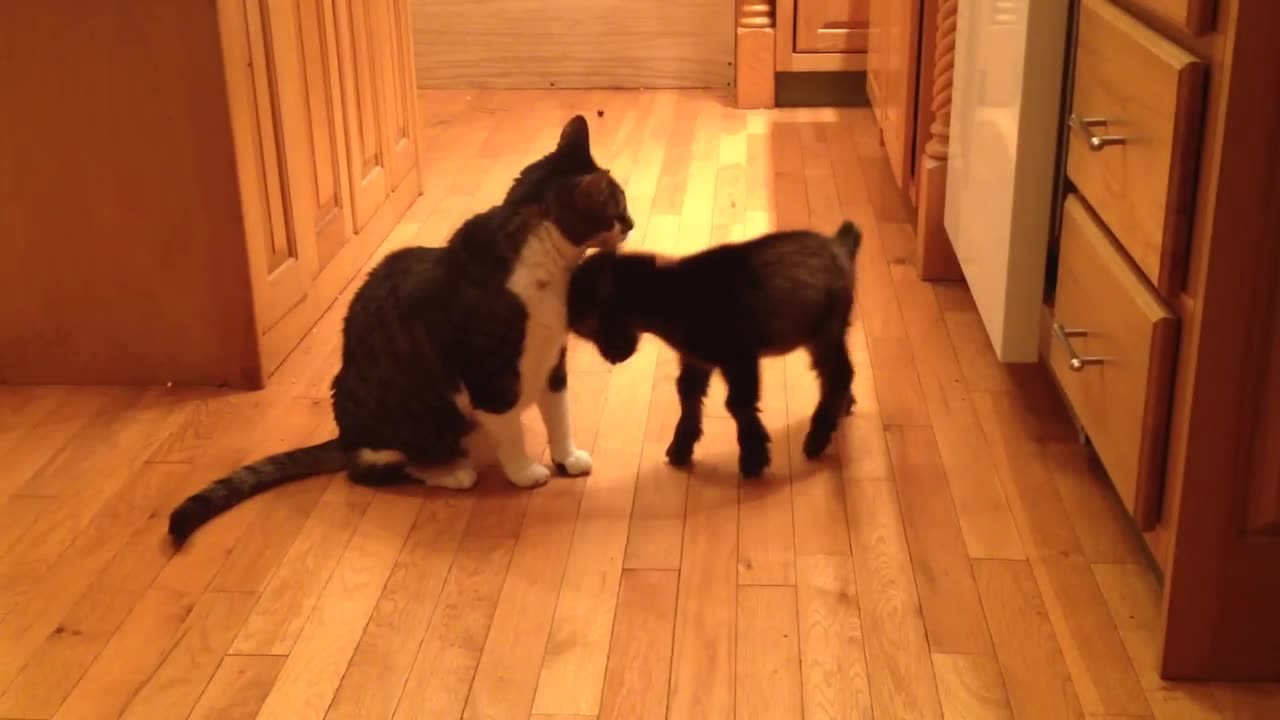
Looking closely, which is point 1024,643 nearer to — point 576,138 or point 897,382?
point 897,382

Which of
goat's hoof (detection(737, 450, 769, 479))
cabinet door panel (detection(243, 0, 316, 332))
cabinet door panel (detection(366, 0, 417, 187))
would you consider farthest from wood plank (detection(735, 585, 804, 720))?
cabinet door panel (detection(366, 0, 417, 187))

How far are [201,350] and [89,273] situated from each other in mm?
221

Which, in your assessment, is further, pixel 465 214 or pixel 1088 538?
pixel 465 214

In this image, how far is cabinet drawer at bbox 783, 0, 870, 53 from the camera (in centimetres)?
386

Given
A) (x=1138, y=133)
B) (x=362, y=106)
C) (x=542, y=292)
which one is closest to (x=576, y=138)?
(x=542, y=292)

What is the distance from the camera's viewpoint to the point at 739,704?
4.85 feet

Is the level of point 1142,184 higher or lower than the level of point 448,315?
higher

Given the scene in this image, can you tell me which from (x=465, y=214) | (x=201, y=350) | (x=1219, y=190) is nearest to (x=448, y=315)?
(x=201, y=350)

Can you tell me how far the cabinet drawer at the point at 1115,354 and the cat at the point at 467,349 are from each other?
62cm

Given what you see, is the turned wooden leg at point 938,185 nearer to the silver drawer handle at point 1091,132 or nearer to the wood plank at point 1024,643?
the silver drawer handle at point 1091,132

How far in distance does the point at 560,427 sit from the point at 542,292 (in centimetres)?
25

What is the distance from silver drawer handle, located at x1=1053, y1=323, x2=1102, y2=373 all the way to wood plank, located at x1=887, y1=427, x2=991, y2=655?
27cm

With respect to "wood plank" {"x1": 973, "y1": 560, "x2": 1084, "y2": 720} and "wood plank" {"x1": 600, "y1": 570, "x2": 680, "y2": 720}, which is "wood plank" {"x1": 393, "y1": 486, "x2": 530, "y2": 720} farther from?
"wood plank" {"x1": 973, "y1": 560, "x2": 1084, "y2": 720}

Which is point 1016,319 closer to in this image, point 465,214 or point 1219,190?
point 1219,190
